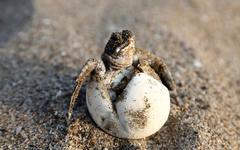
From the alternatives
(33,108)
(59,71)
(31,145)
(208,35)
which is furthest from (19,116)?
(208,35)

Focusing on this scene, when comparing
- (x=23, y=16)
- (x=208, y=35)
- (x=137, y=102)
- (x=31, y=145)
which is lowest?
(x=208, y=35)

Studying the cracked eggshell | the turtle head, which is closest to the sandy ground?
the cracked eggshell

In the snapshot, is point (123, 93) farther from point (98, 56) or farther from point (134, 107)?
point (98, 56)

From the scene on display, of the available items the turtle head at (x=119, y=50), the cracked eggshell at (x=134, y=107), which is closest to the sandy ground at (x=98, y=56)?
the cracked eggshell at (x=134, y=107)

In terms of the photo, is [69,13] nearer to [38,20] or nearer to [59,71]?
[38,20]

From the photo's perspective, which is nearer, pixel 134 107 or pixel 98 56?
pixel 134 107

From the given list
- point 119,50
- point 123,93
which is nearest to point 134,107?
point 123,93
